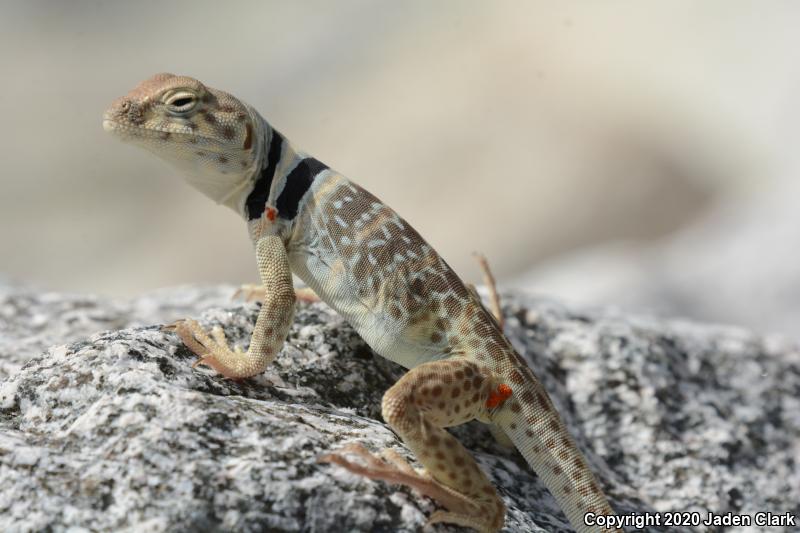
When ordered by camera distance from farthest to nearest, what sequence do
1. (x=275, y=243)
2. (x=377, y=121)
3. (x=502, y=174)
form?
(x=377, y=121) < (x=502, y=174) < (x=275, y=243)

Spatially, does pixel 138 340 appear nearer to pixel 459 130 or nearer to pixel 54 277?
pixel 459 130

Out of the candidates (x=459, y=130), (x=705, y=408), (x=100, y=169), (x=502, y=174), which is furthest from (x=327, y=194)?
(x=100, y=169)

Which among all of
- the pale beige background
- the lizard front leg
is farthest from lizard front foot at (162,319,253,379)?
the pale beige background

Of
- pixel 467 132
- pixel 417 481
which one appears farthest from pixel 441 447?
pixel 467 132

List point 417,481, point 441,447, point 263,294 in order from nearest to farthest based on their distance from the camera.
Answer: point 417,481
point 441,447
point 263,294

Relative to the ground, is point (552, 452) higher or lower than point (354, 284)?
lower

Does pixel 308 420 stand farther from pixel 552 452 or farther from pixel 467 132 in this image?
pixel 467 132

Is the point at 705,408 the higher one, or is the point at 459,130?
the point at 459,130
